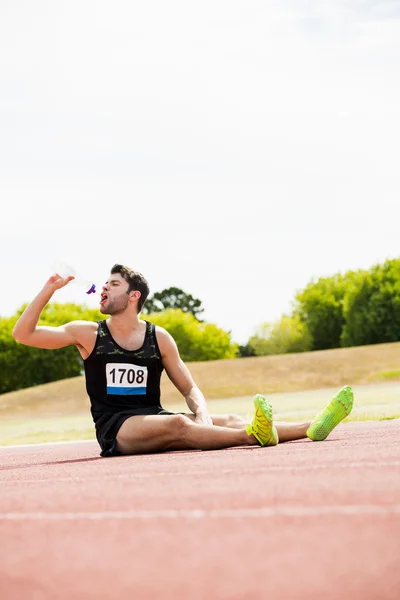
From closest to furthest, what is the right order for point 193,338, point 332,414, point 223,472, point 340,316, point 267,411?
point 223,472, point 267,411, point 332,414, point 340,316, point 193,338

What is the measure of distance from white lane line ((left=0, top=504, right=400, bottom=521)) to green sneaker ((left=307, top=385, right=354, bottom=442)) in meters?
3.80

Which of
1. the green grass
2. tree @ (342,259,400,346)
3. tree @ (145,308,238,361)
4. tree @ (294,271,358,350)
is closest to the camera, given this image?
the green grass

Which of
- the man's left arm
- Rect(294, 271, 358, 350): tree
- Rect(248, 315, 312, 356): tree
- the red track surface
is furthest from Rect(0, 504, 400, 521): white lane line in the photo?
Rect(248, 315, 312, 356): tree

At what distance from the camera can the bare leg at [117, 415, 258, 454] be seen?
7496mm

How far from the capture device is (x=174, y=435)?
761 centimetres

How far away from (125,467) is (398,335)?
56.0 metres

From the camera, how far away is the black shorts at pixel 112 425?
7727 millimetres

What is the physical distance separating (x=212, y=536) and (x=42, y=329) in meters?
4.84

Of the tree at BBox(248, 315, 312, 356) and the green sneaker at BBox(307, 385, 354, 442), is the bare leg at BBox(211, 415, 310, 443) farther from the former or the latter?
the tree at BBox(248, 315, 312, 356)

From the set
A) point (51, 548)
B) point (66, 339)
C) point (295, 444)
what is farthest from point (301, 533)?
point (66, 339)

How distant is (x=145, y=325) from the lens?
26.5ft

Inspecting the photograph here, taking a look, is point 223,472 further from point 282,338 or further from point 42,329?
point 282,338

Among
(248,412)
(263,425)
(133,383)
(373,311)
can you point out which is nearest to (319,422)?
(263,425)

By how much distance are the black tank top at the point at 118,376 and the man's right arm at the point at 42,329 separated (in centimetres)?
25
